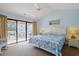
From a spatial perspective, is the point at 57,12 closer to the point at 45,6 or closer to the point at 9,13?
the point at 45,6

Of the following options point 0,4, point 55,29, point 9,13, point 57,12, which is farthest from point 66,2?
point 0,4

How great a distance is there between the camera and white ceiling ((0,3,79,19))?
1735mm

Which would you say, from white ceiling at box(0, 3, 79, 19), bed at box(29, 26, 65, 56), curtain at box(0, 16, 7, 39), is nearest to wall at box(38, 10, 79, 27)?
white ceiling at box(0, 3, 79, 19)

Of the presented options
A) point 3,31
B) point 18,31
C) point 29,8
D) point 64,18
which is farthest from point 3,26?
point 64,18

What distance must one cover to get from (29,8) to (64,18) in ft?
2.37

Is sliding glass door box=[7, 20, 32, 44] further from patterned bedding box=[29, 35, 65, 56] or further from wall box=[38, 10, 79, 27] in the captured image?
wall box=[38, 10, 79, 27]

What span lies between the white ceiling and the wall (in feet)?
0.26

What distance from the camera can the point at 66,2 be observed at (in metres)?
1.67

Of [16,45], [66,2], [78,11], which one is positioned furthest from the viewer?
[16,45]

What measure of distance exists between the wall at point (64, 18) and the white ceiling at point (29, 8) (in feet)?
0.26

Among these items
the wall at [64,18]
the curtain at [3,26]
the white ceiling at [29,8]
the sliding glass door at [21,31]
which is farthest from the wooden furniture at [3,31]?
the wall at [64,18]

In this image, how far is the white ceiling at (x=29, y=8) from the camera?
1.74 metres

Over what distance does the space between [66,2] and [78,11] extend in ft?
1.04

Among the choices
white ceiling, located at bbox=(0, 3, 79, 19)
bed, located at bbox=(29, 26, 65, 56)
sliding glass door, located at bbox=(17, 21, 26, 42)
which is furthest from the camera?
sliding glass door, located at bbox=(17, 21, 26, 42)
